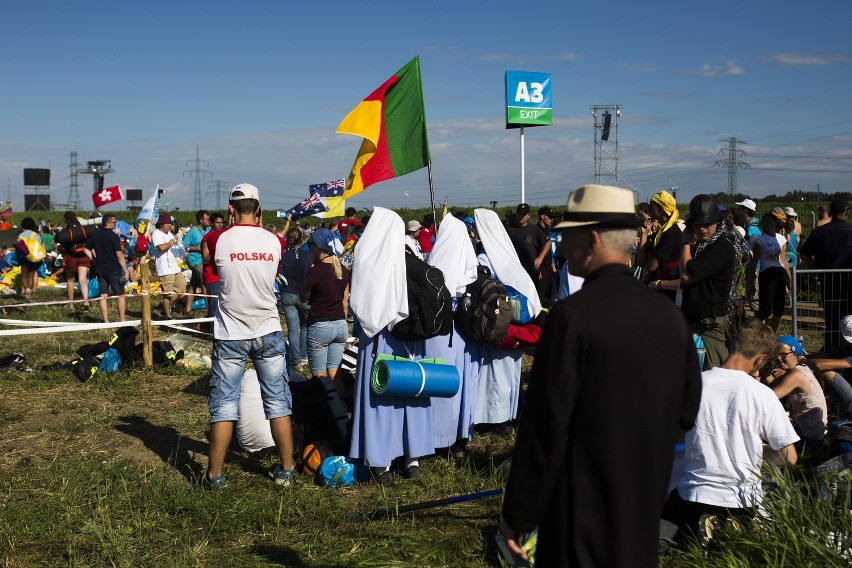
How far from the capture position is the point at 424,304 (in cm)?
606

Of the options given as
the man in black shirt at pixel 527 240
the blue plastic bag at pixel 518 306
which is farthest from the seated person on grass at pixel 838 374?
the man in black shirt at pixel 527 240

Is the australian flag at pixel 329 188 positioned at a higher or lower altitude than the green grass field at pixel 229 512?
higher

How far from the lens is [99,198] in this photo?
98.0 feet

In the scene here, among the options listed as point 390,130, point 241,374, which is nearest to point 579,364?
point 241,374

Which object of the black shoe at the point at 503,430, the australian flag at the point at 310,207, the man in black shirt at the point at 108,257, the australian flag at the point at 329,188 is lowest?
the black shoe at the point at 503,430

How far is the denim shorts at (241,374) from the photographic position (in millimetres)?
5641

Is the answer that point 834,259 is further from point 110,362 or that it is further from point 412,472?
point 110,362

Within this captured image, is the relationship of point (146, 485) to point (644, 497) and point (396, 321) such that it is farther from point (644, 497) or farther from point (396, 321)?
point (644, 497)

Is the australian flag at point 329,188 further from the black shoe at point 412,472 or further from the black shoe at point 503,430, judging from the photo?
the black shoe at point 412,472

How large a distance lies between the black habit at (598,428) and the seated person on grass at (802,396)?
12.9 ft

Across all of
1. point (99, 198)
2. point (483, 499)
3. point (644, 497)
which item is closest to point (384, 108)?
point (483, 499)

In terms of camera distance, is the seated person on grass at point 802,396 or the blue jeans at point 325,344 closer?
the seated person on grass at point 802,396

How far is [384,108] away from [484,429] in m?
3.08

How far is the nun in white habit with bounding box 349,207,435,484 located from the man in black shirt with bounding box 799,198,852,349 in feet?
17.2
